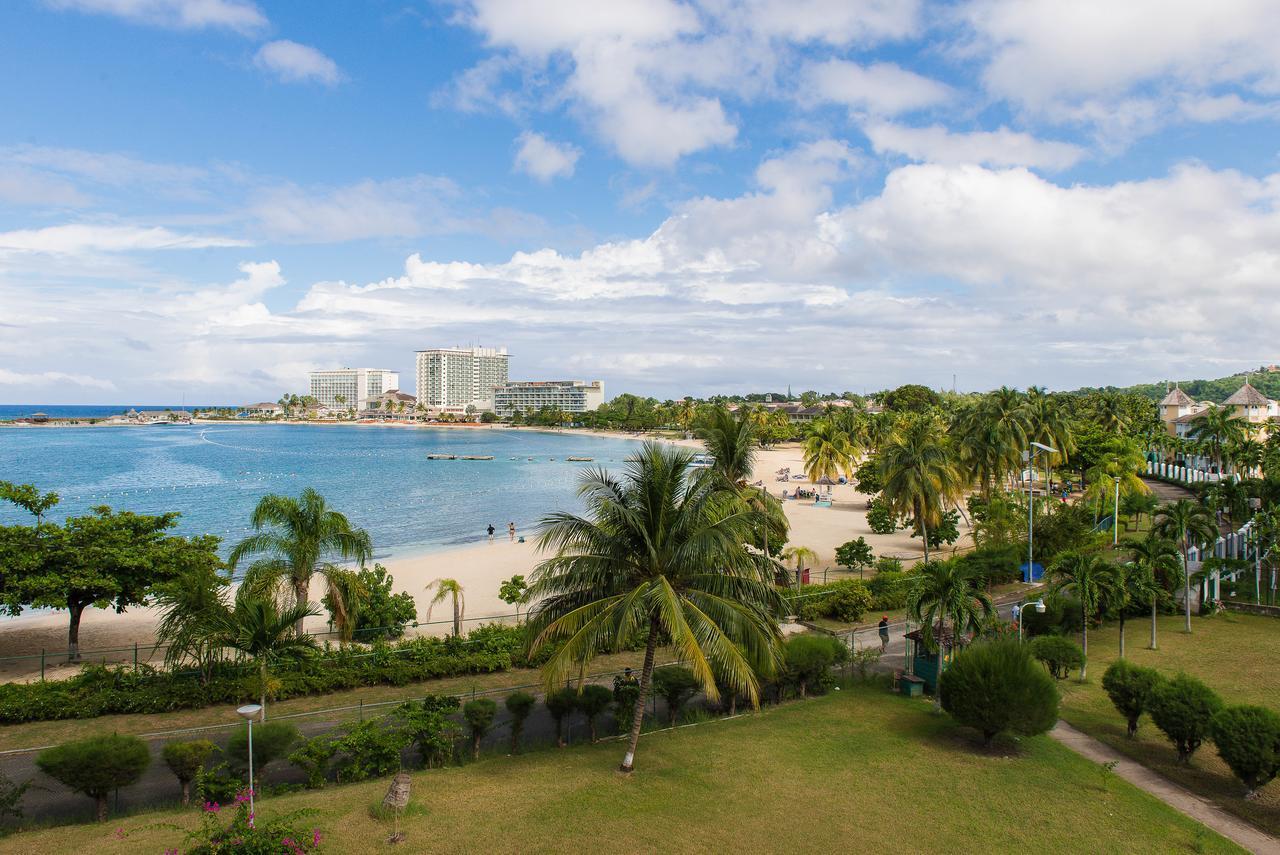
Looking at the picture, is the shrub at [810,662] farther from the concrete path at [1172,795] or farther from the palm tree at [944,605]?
the concrete path at [1172,795]

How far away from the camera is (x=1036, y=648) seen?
19672mm

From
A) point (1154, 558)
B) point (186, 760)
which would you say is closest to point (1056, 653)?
point (1154, 558)

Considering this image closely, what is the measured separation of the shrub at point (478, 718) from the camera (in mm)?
14789

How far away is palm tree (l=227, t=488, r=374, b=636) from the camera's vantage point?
20.8 metres

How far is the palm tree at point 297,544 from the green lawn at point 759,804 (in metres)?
9.18

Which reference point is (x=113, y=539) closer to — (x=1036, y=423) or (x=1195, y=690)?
(x=1195, y=690)

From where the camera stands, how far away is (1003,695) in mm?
14930

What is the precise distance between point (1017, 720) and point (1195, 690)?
3556mm

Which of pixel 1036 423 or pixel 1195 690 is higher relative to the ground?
pixel 1036 423

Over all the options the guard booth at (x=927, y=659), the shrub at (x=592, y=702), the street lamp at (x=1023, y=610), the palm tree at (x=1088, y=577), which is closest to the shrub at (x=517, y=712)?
the shrub at (x=592, y=702)

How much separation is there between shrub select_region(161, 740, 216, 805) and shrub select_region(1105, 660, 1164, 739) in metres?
18.2

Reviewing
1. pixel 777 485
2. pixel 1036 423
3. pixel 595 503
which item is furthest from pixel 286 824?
pixel 777 485

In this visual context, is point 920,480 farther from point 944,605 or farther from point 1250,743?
point 1250,743

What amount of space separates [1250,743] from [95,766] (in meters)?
19.7
